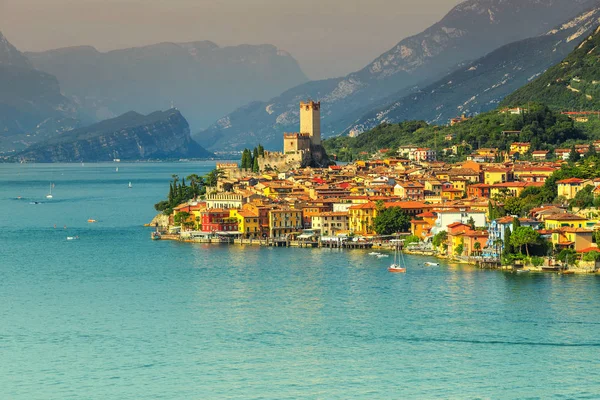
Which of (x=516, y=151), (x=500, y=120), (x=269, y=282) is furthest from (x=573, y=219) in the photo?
(x=500, y=120)

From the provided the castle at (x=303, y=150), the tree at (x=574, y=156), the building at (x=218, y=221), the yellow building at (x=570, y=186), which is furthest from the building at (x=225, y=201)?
the castle at (x=303, y=150)

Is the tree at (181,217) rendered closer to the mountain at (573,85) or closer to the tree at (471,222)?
the tree at (471,222)

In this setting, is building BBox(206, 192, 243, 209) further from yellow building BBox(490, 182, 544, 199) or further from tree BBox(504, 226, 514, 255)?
tree BBox(504, 226, 514, 255)

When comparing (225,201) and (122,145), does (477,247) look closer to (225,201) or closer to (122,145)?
(225,201)

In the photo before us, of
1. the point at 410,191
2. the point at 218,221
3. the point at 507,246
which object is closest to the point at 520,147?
the point at 410,191

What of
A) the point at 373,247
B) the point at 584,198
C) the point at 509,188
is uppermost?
the point at 509,188

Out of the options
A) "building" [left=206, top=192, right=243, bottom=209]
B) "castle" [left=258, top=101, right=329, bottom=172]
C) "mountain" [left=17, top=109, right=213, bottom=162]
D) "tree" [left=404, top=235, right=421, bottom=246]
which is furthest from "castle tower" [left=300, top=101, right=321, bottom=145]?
"mountain" [left=17, top=109, right=213, bottom=162]

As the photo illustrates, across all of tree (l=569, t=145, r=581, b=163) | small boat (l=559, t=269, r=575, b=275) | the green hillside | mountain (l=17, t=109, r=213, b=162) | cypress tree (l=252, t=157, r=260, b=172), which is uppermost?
mountain (l=17, t=109, r=213, b=162)
